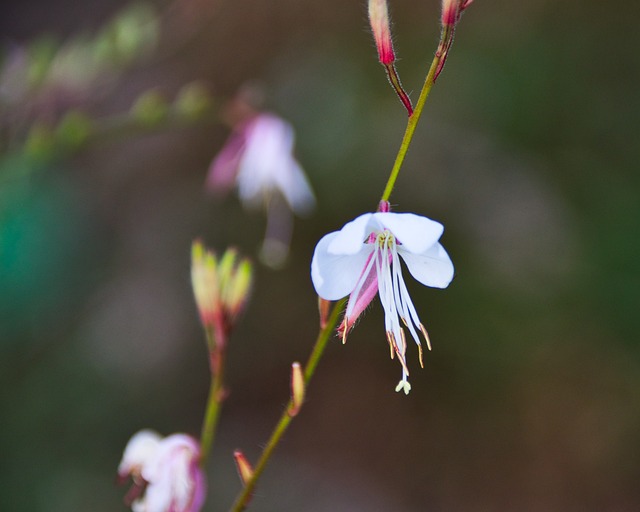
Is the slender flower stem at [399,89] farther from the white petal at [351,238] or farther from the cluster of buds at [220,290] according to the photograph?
the cluster of buds at [220,290]

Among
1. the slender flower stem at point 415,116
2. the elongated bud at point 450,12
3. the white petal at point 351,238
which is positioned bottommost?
the white petal at point 351,238

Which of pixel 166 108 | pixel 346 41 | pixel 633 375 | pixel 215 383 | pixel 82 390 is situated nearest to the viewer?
pixel 215 383

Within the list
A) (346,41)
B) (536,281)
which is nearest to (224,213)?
(346,41)

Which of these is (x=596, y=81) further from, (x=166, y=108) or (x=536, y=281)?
(x=166, y=108)

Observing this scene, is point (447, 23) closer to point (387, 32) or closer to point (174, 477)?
point (387, 32)

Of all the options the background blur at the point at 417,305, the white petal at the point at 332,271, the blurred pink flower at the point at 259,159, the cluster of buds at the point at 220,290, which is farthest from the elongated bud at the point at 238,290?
the background blur at the point at 417,305

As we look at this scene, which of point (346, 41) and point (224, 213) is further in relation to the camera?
point (346, 41)

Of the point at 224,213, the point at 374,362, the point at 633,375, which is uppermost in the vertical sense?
the point at 633,375

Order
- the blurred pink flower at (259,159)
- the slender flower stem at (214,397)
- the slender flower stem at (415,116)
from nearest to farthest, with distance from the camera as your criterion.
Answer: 1. the slender flower stem at (415,116)
2. the slender flower stem at (214,397)
3. the blurred pink flower at (259,159)

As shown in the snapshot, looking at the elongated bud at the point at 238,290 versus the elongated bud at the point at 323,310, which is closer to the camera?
the elongated bud at the point at 323,310
